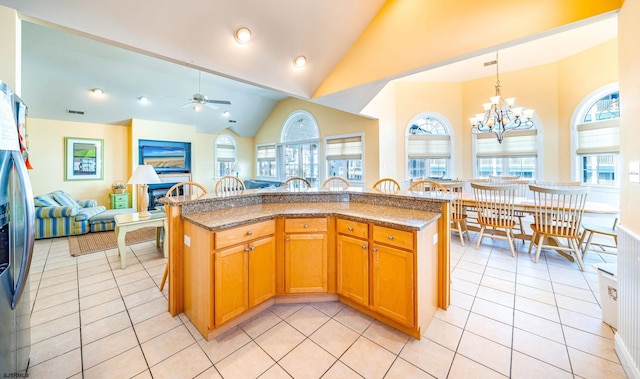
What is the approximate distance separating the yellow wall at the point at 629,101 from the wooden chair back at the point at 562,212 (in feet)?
4.76

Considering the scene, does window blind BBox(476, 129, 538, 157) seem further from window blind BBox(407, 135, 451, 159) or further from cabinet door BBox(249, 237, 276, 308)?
cabinet door BBox(249, 237, 276, 308)

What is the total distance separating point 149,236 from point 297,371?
14.0 feet

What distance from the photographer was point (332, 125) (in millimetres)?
6633

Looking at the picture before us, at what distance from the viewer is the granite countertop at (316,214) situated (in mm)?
1845

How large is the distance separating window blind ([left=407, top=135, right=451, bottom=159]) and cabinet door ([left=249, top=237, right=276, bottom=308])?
5345mm

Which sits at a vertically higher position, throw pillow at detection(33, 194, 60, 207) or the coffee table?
throw pillow at detection(33, 194, 60, 207)

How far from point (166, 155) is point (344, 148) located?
206 inches

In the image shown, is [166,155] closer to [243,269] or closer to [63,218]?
[63,218]

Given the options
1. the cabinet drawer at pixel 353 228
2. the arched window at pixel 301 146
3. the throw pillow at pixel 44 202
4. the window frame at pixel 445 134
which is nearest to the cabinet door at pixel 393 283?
the cabinet drawer at pixel 353 228

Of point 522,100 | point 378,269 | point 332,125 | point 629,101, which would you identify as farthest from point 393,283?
point 522,100

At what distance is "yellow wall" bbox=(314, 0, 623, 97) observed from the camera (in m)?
2.03

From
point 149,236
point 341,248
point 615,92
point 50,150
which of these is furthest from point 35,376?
point 615,92

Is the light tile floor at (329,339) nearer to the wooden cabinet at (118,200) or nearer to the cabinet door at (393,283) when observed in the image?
the cabinet door at (393,283)

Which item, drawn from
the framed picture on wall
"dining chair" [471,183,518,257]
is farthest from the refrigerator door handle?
the framed picture on wall
